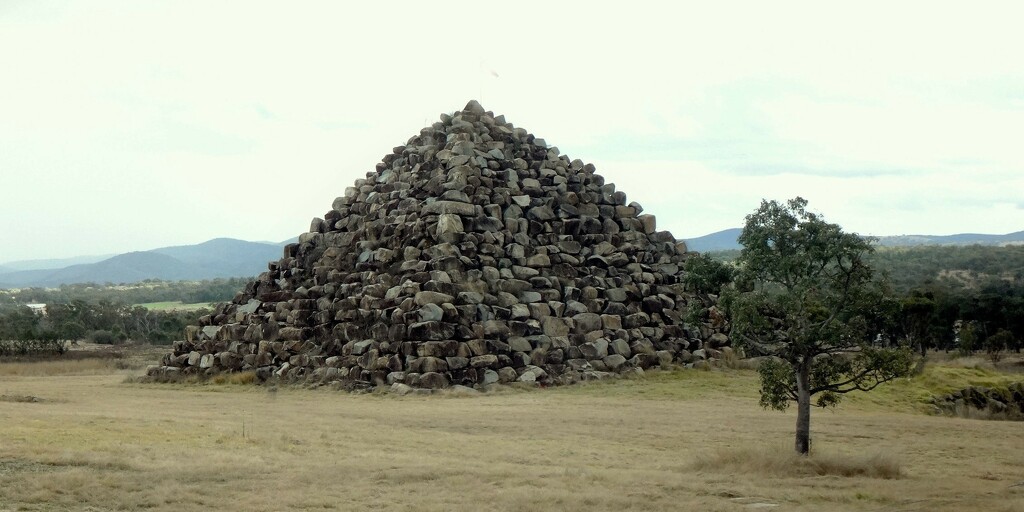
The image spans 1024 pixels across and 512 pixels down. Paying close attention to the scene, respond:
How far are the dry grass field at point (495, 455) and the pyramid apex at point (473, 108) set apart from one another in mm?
14956

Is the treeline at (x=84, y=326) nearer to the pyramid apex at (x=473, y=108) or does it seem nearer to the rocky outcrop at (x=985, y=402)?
the pyramid apex at (x=473, y=108)

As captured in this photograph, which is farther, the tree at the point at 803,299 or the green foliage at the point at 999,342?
the green foliage at the point at 999,342

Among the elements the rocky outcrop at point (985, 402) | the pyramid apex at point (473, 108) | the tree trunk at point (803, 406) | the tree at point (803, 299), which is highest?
the pyramid apex at point (473, 108)

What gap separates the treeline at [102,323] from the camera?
2810 inches

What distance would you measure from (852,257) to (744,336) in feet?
6.55

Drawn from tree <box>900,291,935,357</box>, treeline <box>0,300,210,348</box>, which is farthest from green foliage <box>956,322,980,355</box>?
treeline <box>0,300,210,348</box>

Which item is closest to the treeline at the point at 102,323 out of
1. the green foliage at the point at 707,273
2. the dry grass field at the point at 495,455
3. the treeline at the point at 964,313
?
the treeline at the point at 964,313

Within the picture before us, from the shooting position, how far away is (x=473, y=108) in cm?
3844

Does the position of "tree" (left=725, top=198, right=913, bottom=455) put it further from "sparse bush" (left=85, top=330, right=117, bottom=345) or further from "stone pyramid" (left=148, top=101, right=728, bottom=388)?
"sparse bush" (left=85, top=330, right=117, bottom=345)

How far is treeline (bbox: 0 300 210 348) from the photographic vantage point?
71375 millimetres

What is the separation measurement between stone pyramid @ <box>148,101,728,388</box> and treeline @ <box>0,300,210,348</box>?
3449 cm

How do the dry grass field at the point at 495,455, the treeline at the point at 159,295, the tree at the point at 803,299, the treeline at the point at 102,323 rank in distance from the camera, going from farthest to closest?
the treeline at the point at 159,295 → the treeline at the point at 102,323 → the tree at the point at 803,299 → the dry grass field at the point at 495,455

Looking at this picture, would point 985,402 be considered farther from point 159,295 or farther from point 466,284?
point 159,295

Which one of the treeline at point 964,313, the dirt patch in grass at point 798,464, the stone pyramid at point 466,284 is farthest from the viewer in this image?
the treeline at point 964,313
